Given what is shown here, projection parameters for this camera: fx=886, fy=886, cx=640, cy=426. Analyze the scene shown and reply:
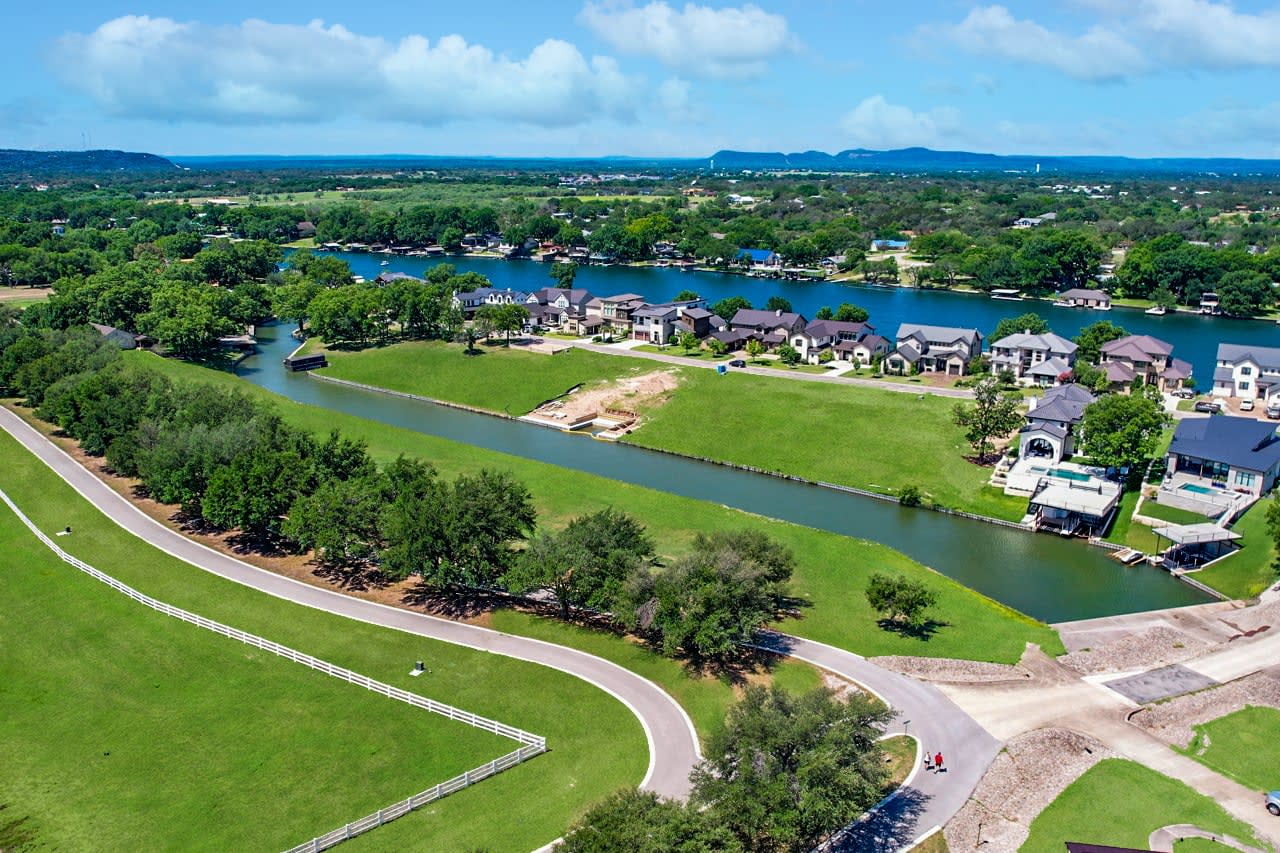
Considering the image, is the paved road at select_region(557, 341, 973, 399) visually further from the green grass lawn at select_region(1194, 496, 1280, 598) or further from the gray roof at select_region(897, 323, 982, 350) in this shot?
the green grass lawn at select_region(1194, 496, 1280, 598)

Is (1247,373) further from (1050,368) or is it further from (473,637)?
(473,637)

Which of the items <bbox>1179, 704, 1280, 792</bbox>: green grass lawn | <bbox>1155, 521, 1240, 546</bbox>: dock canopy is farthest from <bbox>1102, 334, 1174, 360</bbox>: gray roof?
<bbox>1179, 704, 1280, 792</bbox>: green grass lawn

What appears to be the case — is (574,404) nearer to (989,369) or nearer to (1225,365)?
(989,369)

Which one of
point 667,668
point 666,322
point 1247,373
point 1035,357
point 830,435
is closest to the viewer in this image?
point 667,668

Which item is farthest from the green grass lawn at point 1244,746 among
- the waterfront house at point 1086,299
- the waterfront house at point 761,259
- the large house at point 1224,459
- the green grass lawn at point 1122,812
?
the waterfront house at point 761,259

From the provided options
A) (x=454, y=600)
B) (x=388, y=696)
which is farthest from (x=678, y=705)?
(x=454, y=600)

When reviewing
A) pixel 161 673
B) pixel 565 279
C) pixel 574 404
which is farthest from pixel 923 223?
pixel 161 673
